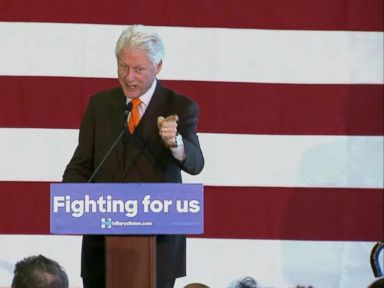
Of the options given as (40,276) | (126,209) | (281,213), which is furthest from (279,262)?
(40,276)

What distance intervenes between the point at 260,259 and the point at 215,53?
34.2 inches

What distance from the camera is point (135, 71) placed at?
285 cm

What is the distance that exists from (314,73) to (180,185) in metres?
1.76

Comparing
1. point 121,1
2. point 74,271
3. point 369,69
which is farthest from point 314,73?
point 74,271

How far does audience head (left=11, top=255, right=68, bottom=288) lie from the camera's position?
2074 millimetres

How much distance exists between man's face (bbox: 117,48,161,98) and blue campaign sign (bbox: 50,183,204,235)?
442 mm

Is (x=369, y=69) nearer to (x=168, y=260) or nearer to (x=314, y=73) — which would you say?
(x=314, y=73)

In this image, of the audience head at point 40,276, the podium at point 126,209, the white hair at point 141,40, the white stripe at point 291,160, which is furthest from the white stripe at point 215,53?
the audience head at point 40,276

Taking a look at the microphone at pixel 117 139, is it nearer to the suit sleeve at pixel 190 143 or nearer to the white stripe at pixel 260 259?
the suit sleeve at pixel 190 143

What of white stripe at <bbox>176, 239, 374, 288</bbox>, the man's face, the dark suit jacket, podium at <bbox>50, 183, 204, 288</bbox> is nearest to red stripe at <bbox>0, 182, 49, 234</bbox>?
white stripe at <bbox>176, 239, 374, 288</bbox>

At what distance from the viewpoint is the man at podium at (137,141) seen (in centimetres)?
278

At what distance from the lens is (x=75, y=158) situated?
291cm

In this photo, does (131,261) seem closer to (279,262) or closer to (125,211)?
(125,211)

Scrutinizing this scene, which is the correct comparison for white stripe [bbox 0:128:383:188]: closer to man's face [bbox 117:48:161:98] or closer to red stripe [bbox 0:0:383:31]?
red stripe [bbox 0:0:383:31]
